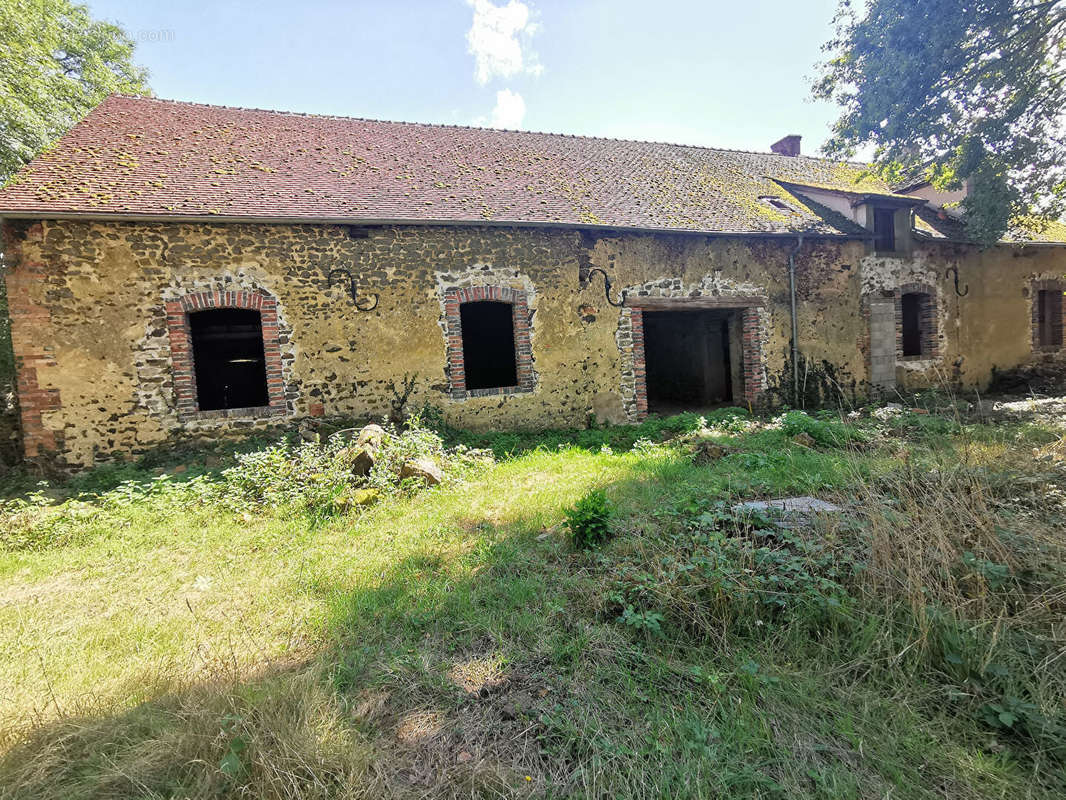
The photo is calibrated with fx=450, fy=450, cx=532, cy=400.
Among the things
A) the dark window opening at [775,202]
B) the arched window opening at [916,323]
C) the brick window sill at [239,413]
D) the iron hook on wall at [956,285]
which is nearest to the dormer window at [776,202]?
the dark window opening at [775,202]

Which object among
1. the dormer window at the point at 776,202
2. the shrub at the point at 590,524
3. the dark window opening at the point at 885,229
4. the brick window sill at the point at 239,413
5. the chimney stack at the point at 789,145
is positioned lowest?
the shrub at the point at 590,524

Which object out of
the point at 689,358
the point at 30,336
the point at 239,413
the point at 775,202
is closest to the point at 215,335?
the point at 239,413

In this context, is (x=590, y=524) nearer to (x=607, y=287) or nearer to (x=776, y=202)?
(x=607, y=287)

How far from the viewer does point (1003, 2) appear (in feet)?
21.9

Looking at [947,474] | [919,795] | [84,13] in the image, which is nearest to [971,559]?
[947,474]

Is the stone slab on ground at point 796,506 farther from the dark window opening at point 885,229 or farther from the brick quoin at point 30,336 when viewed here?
the dark window opening at point 885,229

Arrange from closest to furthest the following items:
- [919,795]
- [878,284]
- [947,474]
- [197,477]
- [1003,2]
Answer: [919,795], [947,474], [197,477], [1003,2], [878,284]

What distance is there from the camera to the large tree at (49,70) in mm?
9016

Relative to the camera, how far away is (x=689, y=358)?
11883 millimetres

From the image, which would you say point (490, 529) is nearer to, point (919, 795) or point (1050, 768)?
point (919, 795)

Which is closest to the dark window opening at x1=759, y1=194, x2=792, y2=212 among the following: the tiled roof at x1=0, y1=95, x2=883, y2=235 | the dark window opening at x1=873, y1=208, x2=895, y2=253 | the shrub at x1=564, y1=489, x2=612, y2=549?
the tiled roof at x1=0, y1=95, x2=883, y2=235

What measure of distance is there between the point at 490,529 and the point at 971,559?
3.26 meters

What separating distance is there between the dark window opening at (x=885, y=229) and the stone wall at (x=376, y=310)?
1.57 feet

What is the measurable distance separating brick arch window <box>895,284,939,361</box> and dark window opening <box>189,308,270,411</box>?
1364 centimetres
